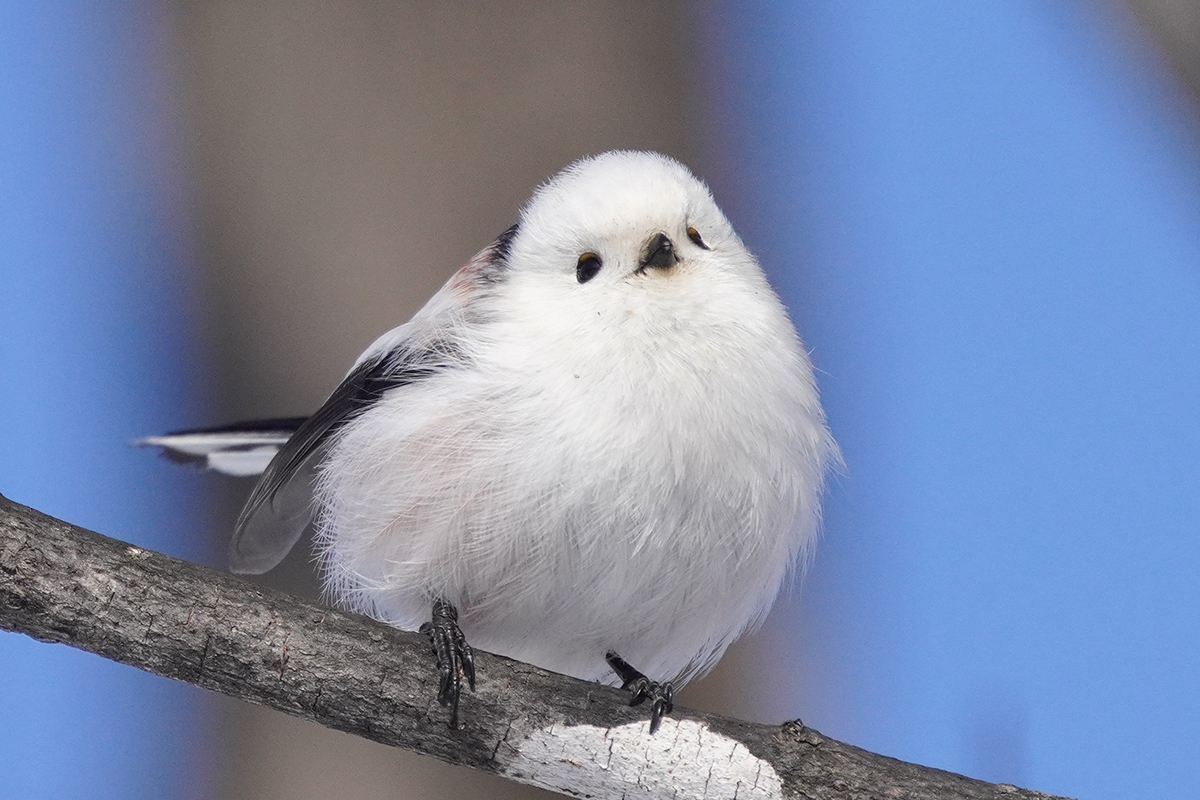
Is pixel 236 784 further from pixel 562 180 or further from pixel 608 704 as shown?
pixel 562 180

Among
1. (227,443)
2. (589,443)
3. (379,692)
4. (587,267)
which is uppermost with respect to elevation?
(587,267)

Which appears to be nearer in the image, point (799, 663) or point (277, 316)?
point (277, 316)

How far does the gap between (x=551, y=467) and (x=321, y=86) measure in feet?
4.40

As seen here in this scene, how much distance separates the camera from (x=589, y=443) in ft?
3.94

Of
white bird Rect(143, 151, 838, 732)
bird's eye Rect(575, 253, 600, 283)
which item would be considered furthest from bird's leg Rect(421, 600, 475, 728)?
bird's eye Rect(575, 253, 600, 283)

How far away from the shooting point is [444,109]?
2104mm

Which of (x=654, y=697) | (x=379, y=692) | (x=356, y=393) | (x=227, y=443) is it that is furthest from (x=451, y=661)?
(x=227, y=443)

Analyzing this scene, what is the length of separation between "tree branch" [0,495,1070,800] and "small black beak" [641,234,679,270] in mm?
536

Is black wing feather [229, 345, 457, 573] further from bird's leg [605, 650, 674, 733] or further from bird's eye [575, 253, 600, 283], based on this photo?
bird's leg [605, 650, 674, 733]

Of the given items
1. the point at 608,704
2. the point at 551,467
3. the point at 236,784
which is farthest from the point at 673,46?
the point at 236,784

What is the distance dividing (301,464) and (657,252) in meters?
0.65

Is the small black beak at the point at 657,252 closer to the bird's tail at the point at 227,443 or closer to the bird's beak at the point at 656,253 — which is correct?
the bird's beak at the point at 656,253

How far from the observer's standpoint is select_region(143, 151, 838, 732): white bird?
122 cm

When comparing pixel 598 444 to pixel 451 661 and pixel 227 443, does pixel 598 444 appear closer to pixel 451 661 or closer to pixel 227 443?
pixel 451 661
